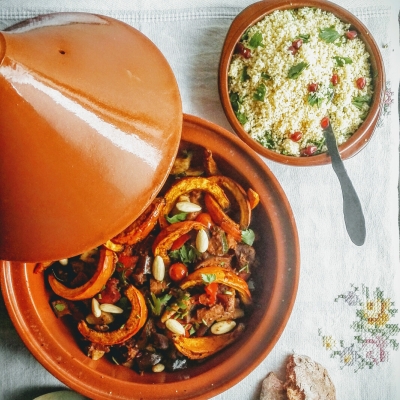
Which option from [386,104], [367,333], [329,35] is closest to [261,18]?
[329,35]

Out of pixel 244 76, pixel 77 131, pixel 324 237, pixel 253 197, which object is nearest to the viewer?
pixel 77 131

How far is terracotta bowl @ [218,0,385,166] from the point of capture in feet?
4.03

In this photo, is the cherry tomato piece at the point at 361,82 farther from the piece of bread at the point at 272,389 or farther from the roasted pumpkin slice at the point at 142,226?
the piece of bread at the point at 272,389

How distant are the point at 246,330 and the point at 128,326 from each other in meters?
0.29

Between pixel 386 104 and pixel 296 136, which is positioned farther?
pixel 386 104

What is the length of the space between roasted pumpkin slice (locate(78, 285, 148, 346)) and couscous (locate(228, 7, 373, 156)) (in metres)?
0.49

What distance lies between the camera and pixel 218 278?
1.19 meters

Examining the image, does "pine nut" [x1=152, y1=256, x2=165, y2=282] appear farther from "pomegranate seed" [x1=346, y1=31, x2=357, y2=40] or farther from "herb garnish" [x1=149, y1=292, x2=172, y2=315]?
"pomegranate seed" [x1=346, y1=31, x2=357, y2=40]

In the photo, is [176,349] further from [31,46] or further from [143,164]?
[31,46]

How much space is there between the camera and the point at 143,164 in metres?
0.81

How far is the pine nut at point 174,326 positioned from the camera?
3.99ft

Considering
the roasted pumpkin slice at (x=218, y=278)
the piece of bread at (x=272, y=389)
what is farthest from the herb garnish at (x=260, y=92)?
the piece of bread at (x=272, y=389)

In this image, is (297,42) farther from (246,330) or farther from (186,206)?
(246,330)

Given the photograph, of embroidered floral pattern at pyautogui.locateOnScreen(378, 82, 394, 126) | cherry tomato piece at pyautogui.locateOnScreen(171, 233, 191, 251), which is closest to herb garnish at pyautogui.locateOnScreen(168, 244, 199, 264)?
cherry tomato piece at pyautogui.locateOnScreen(171, 233, 191, 251)
